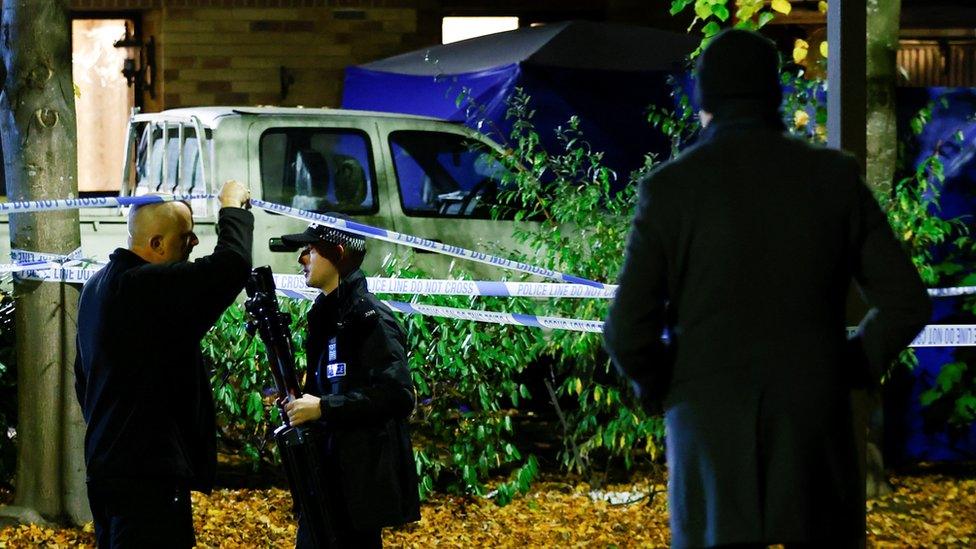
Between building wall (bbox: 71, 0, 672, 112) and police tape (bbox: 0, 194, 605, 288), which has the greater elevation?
building wall (bbox: 71, 0, 672, 112)

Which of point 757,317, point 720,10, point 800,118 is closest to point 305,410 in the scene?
point 757,317

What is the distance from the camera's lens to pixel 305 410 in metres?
4.77

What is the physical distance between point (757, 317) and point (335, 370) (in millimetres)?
1883

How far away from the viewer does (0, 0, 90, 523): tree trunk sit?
6.94m

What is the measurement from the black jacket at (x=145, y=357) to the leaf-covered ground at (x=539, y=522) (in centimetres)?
234

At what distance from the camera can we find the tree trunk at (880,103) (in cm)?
772

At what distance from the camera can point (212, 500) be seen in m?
7.64

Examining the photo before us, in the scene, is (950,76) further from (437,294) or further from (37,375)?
(37,375)

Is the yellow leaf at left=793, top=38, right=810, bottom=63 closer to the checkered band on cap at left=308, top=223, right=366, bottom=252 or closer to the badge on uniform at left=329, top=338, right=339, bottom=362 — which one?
the checkered band on cap at left=308, top=223, right=366, bottom=252

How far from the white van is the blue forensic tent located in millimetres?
1509

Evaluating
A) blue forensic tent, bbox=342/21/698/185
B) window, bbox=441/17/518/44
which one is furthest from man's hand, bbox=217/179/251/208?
window, bbox=441/17/518/44

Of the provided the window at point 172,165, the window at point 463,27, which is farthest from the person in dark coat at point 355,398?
the window at point 463,27

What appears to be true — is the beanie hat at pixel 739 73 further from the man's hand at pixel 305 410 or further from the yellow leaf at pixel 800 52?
the yellow leaf at pixel 800 52

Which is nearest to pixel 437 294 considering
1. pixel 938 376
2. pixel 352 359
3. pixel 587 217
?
pixel 587 217
